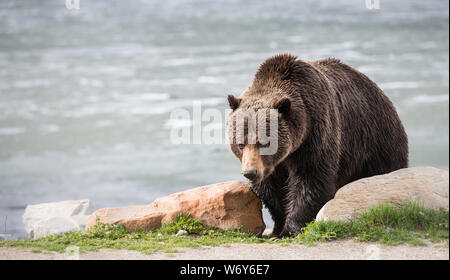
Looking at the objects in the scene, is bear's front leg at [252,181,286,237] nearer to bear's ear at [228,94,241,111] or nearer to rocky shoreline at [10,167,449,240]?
rocky shoreline at [10,167,449,240]

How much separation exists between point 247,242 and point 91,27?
109 ft

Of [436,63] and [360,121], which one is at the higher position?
[436,63]

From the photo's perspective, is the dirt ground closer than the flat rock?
Yes

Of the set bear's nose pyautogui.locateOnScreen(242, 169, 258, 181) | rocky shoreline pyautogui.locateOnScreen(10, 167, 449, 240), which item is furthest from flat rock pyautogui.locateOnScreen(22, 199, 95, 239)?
bear's nose pyautogui.locateOnScreen(242, 169, 258, 181)

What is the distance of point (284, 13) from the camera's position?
4050 centimetres

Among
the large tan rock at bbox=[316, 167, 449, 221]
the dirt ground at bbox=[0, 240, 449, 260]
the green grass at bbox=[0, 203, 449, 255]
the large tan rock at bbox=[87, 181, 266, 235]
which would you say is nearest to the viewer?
the dirt ground at bbox=[0, 240, 449, 260]

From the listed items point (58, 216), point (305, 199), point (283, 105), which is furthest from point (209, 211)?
point (58, 216)

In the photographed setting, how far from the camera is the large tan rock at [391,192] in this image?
6598 mm

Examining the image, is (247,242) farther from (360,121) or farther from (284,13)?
(284,13)

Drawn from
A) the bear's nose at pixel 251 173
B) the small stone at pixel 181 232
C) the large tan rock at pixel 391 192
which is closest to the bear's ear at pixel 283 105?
the bear's nose at pixel 251 173

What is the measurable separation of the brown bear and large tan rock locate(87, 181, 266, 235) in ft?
1.02

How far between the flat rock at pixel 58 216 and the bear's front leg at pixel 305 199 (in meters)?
3.60

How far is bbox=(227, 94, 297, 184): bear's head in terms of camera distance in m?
6.75

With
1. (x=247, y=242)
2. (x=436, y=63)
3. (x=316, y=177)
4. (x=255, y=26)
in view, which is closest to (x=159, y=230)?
(x=247, y=242)
